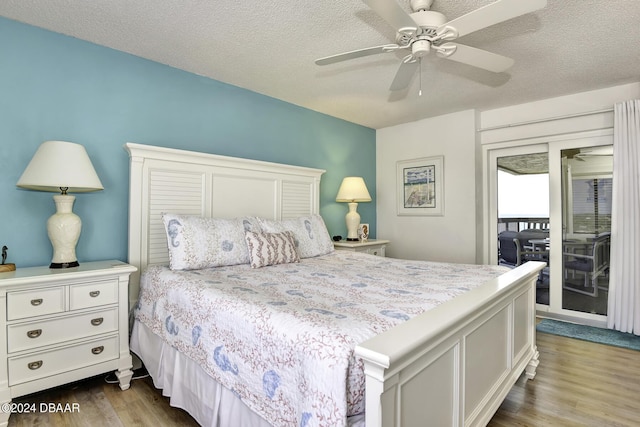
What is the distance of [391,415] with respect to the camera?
91 cm

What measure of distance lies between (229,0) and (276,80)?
44.3 inches

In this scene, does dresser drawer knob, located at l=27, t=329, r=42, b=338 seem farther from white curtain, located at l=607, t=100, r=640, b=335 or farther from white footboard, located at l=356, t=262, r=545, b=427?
white curtain, located at l=607, t=100, r=640, b=335

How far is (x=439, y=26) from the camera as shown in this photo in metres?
1.68

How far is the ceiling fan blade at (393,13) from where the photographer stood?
1432 mm

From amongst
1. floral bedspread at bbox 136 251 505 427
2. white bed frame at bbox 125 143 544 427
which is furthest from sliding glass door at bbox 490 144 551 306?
floral bedspread at bbox 136 251 505 427

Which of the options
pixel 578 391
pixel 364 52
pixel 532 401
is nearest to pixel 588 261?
pixel 578 391

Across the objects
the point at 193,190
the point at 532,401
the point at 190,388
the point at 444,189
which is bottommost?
the point at 532,401

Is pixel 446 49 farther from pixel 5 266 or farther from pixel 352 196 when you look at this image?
pixel 5 266

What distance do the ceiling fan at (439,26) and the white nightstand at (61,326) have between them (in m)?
1.97

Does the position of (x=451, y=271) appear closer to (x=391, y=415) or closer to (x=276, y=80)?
(x=391, y=415)

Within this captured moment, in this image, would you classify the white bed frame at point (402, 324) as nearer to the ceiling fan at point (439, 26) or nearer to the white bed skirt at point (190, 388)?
the white bed skirt at point (190, 388)

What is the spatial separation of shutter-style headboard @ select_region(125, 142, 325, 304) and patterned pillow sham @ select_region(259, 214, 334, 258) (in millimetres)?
365

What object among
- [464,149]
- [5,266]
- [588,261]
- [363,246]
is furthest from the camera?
[464,149]

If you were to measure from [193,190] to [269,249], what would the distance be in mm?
869
